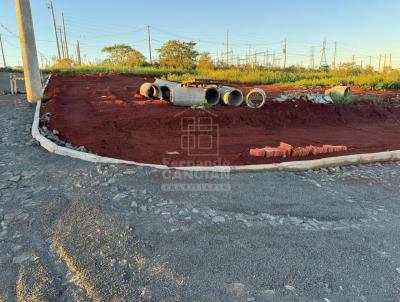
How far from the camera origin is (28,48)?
8.10 metres

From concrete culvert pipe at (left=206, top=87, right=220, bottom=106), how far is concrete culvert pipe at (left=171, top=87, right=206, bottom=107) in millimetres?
315

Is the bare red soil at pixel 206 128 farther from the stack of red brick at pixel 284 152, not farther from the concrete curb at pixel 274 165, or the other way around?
the concrete curb at pixel 274 165

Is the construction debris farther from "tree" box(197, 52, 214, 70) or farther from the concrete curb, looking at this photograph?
"tree" box(197, 52, 214, 70)

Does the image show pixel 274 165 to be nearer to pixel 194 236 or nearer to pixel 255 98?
pixel 194 236

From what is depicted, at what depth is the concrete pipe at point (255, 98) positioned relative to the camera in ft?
28.7

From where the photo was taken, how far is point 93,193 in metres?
3.32

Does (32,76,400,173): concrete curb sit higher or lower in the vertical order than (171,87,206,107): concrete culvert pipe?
lower

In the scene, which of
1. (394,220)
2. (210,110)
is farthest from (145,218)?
(210,110)

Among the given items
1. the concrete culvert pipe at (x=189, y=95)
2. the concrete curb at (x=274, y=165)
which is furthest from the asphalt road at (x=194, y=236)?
the concrete culvert pipe at (x=189, y=95)

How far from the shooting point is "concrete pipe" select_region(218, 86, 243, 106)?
8.61 metres

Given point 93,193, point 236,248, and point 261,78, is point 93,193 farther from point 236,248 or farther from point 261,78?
point 261,78

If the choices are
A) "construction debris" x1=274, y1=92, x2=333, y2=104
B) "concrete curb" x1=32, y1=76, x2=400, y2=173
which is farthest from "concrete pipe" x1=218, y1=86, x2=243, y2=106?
"concrete curb" x1=32, y1=76, x2=400, y2=173

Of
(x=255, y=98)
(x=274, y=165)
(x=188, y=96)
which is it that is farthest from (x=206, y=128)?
(x=274, y=165)

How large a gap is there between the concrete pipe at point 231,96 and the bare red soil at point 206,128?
38 centimetres
